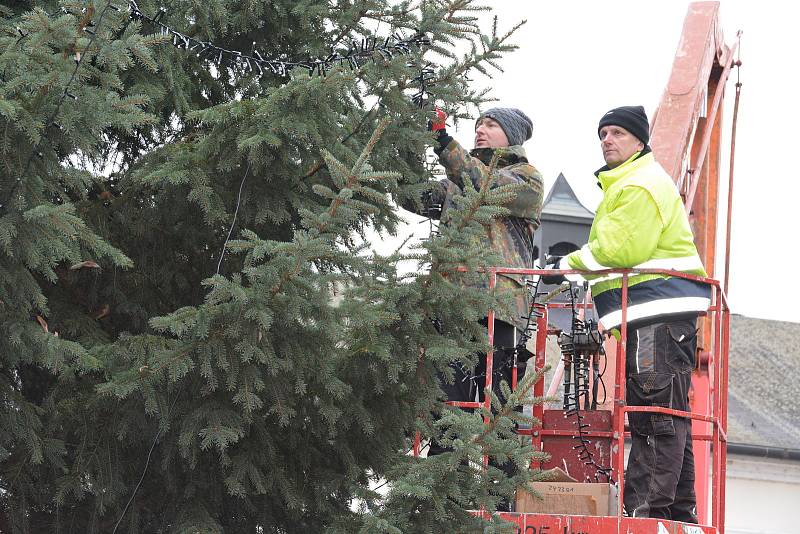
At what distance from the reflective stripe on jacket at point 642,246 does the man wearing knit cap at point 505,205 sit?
44cm

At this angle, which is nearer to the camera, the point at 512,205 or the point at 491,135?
the point at 512,205

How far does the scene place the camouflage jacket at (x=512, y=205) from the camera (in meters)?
7.06

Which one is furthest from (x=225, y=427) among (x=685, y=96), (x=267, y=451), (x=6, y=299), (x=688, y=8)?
(x=688, y=8)

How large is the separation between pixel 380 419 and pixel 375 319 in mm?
638

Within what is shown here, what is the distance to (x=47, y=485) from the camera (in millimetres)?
5863

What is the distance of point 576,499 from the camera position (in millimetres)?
6695

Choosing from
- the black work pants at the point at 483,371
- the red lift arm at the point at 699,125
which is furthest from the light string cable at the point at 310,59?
the red lift arm at the point at 699,125

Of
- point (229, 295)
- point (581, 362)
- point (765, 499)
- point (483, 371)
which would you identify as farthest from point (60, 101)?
point (765, 499)

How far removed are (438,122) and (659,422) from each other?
1.81 metres

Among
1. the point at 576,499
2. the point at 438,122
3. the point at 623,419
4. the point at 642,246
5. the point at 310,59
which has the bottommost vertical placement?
the point at 576,499

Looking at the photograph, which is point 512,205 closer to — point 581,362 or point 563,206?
point 581,362

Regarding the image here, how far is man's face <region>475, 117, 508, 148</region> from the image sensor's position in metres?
7.36

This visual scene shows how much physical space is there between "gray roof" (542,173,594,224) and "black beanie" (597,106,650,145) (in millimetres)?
6869

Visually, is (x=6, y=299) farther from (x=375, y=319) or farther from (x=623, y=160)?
(x=623, y=160)
